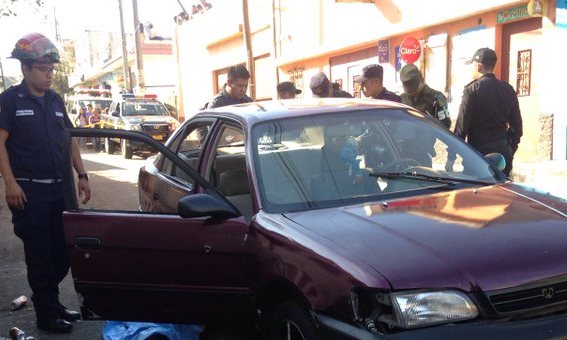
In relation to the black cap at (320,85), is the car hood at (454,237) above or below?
below

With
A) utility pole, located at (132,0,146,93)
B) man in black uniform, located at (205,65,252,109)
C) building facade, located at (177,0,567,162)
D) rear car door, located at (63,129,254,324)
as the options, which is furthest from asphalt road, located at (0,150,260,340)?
utility pole, located at (132,0,146,93)

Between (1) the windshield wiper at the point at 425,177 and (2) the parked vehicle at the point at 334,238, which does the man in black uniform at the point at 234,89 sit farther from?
(1) the windshield wiper at the point at 425,177

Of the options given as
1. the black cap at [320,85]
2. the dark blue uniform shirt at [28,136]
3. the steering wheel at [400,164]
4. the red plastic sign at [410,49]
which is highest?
the red plastic sign at [410,49]

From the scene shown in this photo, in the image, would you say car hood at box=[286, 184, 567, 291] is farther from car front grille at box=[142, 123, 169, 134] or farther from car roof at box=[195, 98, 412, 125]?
car front grille at box=[142, 123, 169, 134]

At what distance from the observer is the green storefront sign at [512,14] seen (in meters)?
9.31

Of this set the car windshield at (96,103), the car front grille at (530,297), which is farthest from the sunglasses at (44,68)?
the car windshield at (96,103)

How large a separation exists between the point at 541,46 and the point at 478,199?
7733mm

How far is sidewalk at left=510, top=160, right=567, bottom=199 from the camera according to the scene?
24.8 feet

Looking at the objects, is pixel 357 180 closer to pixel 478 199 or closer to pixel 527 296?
pixel 478 199

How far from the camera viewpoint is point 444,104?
16.6ft

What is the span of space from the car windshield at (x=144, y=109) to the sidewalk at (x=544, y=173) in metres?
12.4

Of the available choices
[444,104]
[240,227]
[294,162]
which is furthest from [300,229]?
[444,104]

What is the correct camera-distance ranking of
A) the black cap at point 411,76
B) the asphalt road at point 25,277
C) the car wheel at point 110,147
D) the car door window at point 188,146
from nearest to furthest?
1. the asphalt road at point 25,277
2. the car door window at point 188,146
3. the black cap at point 411,76
4. the car wheel at point 110,147

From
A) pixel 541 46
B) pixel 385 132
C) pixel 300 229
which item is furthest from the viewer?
pixel 541 46
